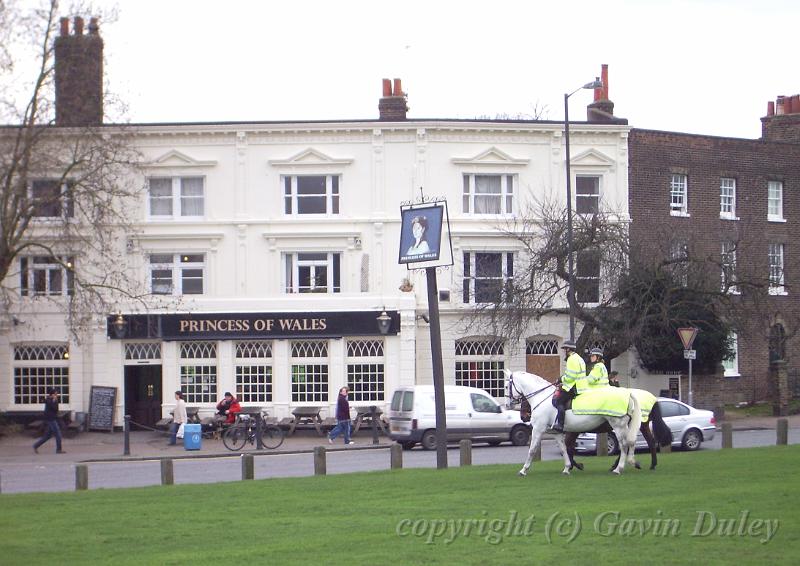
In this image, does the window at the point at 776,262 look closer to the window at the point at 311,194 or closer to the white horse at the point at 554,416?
the window at the point at 311,194

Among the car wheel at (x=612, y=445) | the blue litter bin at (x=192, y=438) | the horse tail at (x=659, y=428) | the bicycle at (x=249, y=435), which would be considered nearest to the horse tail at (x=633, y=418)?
the horse tail at (x=659, y=428)

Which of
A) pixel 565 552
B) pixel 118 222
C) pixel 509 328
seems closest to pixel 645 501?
pixel 565 552

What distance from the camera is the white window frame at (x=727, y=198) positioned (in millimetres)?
47719

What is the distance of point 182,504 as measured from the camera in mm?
17547

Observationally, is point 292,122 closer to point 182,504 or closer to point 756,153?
point 756,153

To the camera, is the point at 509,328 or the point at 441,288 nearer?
the point at 509,328

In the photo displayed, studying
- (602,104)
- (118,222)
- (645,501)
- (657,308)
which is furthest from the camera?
(602,104)

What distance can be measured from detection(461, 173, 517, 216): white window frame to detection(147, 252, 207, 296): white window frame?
9904 mm

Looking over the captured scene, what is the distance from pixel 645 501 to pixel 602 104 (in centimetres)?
3295

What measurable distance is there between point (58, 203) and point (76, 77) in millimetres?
4121

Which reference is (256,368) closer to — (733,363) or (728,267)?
(728,267)

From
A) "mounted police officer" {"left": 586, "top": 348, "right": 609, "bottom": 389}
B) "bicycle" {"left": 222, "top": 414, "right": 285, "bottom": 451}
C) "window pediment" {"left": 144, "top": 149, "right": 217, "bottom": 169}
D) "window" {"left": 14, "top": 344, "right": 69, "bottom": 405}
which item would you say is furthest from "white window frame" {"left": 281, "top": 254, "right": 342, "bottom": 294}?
"mounted police officer" {"left": 586, "top": 348, "right": 609, "bottom": 389}

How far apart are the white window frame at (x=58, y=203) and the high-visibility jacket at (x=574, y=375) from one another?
21.6 m

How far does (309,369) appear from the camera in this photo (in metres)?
43.2
